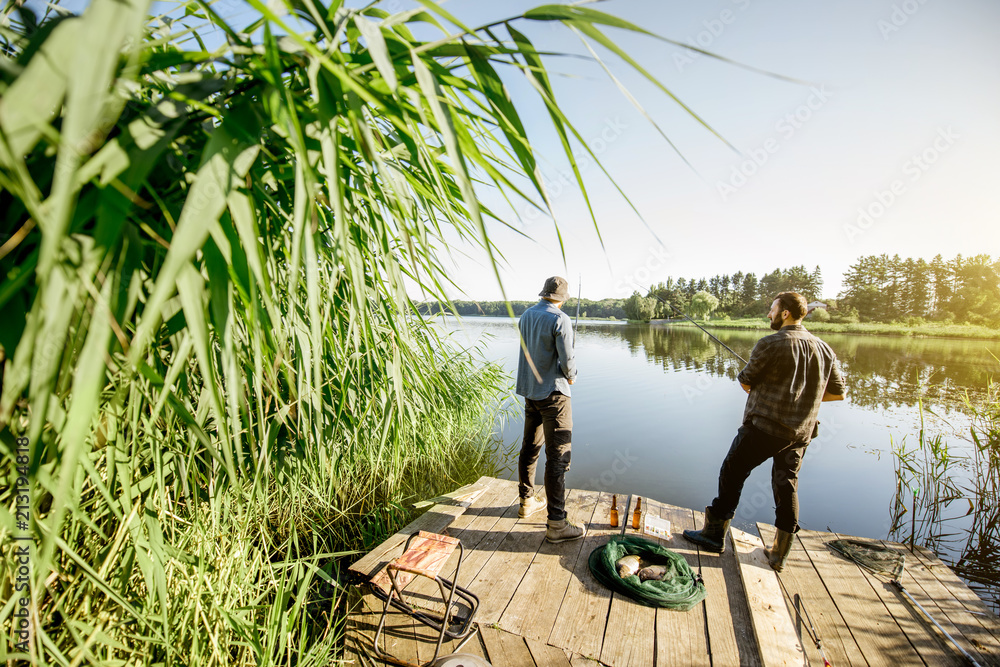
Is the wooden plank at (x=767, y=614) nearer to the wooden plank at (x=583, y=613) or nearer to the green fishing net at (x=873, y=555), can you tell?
the wooden plank at (x=583, y=613)

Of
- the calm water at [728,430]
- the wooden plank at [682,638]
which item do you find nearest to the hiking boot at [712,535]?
the wooden plank at [682,638]

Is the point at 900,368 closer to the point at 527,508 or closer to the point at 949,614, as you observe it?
the point at 949,614

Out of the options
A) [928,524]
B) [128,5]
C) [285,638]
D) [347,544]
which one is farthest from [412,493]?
[928,524]

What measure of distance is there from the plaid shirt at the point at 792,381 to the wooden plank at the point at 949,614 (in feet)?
3.78

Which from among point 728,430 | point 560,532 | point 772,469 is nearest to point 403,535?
point 560,532

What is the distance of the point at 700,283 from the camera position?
53.3 m

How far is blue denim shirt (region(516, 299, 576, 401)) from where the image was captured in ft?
8.63

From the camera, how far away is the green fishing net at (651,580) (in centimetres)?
203

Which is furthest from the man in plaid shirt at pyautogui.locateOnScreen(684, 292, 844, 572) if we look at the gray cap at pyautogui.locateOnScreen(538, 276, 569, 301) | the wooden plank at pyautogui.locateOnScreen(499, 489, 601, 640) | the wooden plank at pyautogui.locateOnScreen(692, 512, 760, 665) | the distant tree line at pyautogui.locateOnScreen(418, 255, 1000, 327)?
the distant tree line at pyautogui.locateOnScreen(418, 255, 1000, 327)

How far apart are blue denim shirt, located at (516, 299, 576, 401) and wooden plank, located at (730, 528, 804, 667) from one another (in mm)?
1465

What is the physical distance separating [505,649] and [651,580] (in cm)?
90

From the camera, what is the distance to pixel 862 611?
2.30 meters

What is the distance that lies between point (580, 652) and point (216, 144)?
87.7 inches

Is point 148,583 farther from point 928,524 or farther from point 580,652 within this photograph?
point 928,524
